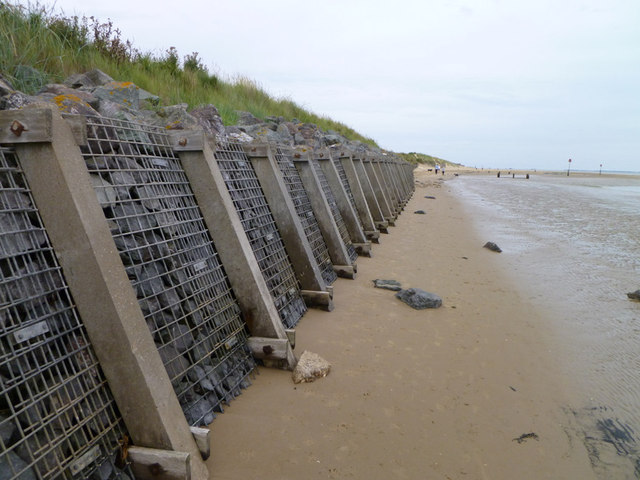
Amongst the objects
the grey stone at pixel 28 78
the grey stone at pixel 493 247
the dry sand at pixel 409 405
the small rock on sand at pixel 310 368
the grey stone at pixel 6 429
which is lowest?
the grey stone at pixel 493 247

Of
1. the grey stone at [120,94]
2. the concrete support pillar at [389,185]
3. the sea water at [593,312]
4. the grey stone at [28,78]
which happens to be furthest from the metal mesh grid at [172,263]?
the concrete support pillar at [389,185]

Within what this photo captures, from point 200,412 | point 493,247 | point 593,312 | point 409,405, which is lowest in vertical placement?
point 593,312

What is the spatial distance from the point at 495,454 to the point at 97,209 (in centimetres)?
308

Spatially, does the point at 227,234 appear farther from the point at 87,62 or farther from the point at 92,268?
the point at 87,62

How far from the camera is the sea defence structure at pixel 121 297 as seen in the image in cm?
201

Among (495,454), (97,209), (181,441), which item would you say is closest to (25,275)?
(97,209)

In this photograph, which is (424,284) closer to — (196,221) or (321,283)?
(321,283)

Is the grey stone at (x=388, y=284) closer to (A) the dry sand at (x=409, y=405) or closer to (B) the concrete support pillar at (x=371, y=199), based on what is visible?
(A) the dry sand at (x=409, y=405)

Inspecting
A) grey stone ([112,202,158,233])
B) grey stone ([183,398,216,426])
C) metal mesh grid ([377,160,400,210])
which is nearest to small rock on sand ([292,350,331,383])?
grey stone ([183,398,216,426])

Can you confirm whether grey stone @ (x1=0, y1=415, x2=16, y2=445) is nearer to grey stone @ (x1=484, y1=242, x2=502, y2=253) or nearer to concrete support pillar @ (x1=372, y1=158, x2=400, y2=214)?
grey stone @ (x1=484, y1=242, x2=502, y2=253)

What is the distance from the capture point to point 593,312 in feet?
19.4

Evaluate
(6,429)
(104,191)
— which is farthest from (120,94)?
(6,429)

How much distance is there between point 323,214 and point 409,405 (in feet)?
12.1

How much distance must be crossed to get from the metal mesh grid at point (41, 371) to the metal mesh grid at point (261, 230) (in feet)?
7.13
